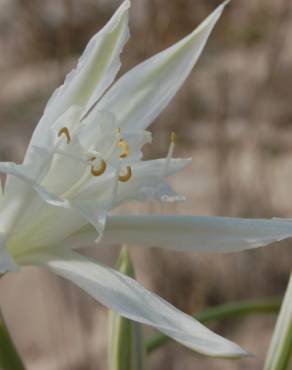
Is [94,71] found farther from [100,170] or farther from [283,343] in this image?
[283,343]

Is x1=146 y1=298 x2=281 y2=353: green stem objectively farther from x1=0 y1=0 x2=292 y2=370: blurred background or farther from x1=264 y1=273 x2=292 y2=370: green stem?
x1=0 y1=0 x2=292 y2=370: blurred background

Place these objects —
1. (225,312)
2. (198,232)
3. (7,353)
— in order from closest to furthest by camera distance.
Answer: (7,353) < (198,232) < (225,312)

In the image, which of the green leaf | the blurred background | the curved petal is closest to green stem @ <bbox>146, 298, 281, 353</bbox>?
the green leaf

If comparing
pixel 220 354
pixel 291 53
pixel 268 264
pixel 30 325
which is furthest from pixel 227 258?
pixel 220 354

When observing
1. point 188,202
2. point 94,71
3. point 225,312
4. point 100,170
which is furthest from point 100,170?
point 188,202

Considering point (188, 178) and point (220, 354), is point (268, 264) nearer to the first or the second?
point (188, 178)

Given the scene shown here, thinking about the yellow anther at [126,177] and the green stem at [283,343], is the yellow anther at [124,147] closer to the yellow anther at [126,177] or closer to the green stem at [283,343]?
the yellow anther at [126,177]
